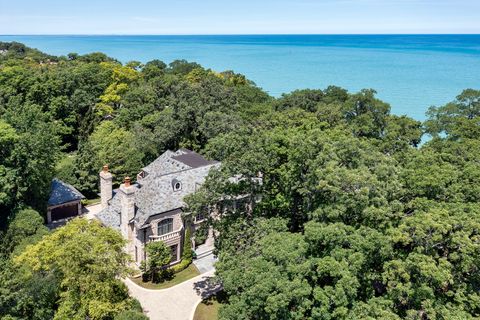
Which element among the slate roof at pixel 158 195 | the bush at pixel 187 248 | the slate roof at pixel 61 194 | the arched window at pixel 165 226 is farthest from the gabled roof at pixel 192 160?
the slate roof at pixel 61 194

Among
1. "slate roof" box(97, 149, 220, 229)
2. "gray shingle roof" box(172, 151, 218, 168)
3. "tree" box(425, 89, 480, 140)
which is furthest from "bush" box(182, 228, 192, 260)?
"tree" box(425, 89, 480, 140)

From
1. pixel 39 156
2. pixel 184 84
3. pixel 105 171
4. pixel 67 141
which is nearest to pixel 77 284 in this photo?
pixel 105 171

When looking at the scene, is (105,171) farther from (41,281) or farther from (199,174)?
(41,281)

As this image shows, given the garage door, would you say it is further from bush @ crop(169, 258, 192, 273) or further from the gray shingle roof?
bush @ crop(169, 258, 192, 273)

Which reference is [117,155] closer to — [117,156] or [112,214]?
[117,156]

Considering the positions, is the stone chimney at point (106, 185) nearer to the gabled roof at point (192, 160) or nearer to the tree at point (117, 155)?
the gabled roof at point (192, 160)

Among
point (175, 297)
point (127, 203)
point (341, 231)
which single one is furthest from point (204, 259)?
point (341, 231)
